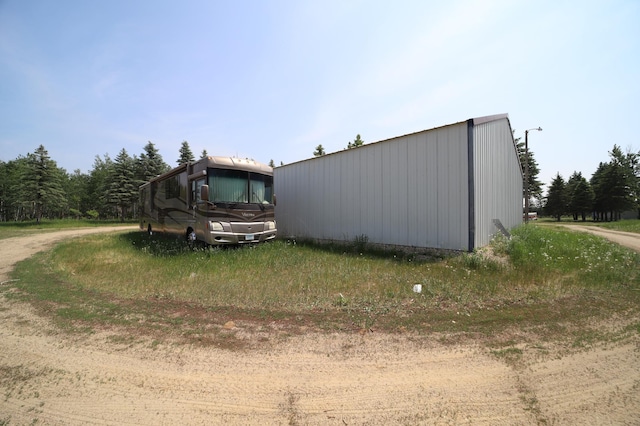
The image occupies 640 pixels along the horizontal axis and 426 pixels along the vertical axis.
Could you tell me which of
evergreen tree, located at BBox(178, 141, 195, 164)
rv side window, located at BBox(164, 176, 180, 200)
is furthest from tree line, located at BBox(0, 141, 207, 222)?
rv side window, located at BBox(164, 176, 180, 200)

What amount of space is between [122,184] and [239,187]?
36.1 metres

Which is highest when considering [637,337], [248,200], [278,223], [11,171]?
[11,171]

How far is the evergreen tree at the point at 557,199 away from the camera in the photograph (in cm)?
4866

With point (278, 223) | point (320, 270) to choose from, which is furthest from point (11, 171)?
point (320, 270)

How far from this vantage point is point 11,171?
155 feet

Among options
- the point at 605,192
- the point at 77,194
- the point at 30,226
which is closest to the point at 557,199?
the point at 605,192

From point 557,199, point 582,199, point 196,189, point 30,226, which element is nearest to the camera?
point 196,189

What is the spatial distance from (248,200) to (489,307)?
837cm

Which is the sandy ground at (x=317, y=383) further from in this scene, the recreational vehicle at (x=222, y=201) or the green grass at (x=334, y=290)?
the recreational vehicle at (x=222, y=201)

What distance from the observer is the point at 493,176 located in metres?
11.1

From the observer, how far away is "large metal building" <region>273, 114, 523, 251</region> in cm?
916

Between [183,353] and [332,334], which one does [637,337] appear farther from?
[183,353]

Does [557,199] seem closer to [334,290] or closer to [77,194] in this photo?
Result: [334,290]

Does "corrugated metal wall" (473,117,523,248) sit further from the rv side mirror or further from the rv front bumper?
the rv side mirror
